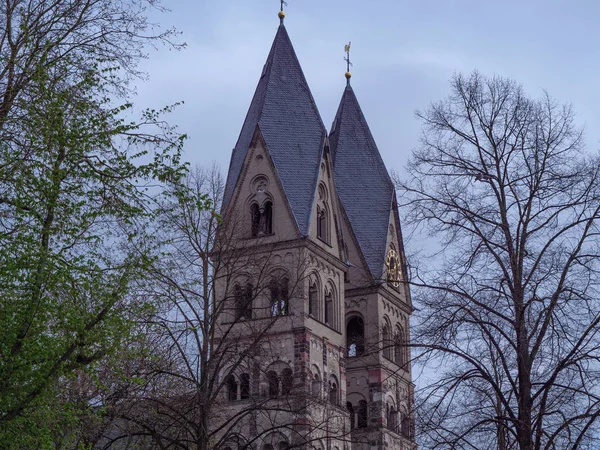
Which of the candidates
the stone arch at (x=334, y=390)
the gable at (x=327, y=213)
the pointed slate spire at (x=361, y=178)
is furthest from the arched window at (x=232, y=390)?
the pointed slate spire at (x=361, y=178)

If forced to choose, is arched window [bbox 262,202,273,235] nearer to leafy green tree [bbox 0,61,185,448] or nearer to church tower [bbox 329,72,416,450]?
church tower [bbox 329,72,416,450]

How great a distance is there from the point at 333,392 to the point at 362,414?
391 cm

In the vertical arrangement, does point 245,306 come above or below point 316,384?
below

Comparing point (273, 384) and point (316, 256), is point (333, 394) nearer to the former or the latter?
point (316, 256)

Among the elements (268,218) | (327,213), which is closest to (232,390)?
(268,218)

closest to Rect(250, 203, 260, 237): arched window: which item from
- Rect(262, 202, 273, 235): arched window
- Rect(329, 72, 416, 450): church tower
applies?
Rect(262, 202, 273, 235): arched window

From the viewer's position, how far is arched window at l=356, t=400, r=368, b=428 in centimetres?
4500

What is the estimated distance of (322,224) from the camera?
144 feet

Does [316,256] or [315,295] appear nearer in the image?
[315,295]

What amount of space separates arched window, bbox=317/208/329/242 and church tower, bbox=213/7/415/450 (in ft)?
0.16

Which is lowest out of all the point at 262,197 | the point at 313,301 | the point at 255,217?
the point at 313,301

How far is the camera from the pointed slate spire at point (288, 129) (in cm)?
4288

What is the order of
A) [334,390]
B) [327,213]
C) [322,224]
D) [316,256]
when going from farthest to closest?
[327,213]
[322,224]
[316,256]
[334,390]

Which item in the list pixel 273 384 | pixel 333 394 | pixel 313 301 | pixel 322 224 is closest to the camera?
pixel 273 384
